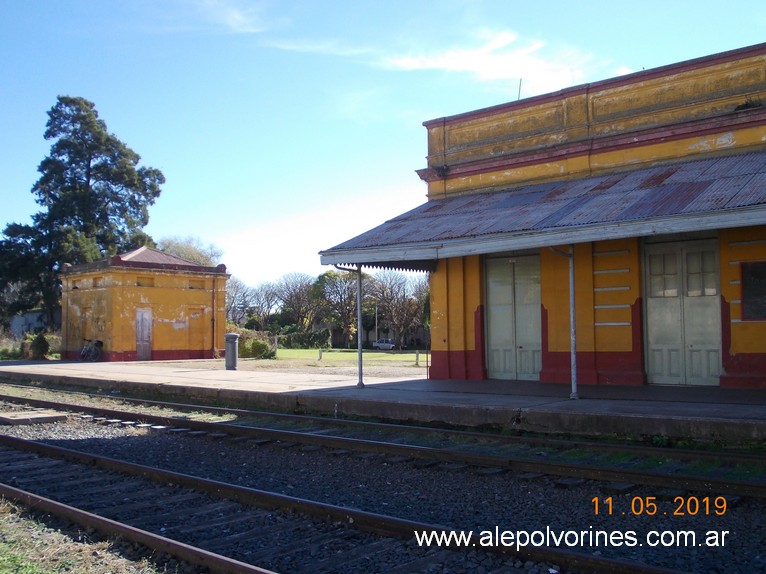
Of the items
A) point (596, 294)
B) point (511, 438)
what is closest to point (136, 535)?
point (511, 438)

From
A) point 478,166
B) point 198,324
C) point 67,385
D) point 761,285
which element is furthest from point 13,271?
point 761,285

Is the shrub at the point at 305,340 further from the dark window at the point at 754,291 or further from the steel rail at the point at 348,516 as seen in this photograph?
the steel rail at the point at 348,516

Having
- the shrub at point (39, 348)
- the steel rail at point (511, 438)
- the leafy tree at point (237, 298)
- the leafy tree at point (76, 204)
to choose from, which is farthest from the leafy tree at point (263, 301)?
the steel rail at point (511, 438)

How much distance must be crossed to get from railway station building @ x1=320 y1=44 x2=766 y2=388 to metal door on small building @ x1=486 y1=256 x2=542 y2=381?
0.03 meters

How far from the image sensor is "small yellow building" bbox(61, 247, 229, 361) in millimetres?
30828

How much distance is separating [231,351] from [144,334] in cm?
965

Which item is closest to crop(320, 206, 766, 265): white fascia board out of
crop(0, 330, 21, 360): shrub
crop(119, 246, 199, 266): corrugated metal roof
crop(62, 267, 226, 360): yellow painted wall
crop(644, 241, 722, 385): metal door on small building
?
crop(644, 241, 722, 385): metal door on small building

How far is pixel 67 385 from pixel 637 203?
17.4 m

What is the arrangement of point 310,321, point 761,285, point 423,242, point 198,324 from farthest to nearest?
1. point 310,321
2. point 198,324
3. point 423,242
4. point 761,285

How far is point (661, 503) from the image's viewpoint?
6406mm

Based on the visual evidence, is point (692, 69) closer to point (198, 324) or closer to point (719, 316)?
point (719, 316)

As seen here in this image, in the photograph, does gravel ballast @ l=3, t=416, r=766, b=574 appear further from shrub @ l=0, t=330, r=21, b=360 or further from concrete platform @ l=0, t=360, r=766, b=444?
shrub @ l=0, t=330, r=21, b=360

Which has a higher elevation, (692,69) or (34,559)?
(692,69)

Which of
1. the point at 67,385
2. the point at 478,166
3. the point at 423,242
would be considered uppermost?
the point at 478,166
